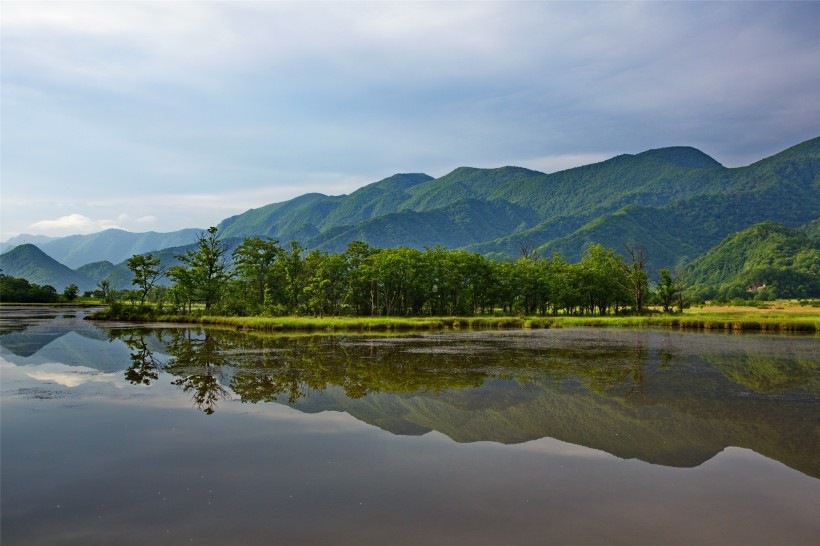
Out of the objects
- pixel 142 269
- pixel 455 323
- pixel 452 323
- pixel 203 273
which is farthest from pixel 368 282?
pixel 142 269

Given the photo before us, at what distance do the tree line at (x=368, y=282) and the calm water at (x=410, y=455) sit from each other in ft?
156

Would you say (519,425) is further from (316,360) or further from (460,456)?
(316,360)

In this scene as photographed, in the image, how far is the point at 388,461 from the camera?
38.4 ft

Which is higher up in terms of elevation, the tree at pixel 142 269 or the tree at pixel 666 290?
the tree at pixel 142 269

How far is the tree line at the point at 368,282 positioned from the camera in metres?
71.1

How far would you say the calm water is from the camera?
839cm

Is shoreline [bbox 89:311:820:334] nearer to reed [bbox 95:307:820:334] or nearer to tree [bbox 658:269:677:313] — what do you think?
reed [bbox 95:307:820:334]

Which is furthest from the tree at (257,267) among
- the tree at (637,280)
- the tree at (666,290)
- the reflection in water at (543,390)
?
the tree at (666,290)

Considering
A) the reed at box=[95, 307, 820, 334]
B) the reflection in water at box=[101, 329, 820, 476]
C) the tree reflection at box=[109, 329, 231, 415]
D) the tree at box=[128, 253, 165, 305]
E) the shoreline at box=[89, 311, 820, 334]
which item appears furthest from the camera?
the tree at box=[128, 253, 165, 305]

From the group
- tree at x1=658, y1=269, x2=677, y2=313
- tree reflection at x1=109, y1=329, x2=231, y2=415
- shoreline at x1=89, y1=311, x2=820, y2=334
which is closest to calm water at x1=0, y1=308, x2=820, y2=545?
tree reflection at x1=109, y1=329, x2=231, y2=415

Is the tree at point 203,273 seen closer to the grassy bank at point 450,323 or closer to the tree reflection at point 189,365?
the grassy bank at point 450,323

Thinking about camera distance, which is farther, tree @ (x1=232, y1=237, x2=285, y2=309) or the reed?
tree @ (x1=232, y1=237, x2=285, y2=309)

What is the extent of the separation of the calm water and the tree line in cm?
4749

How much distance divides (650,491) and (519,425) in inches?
200
